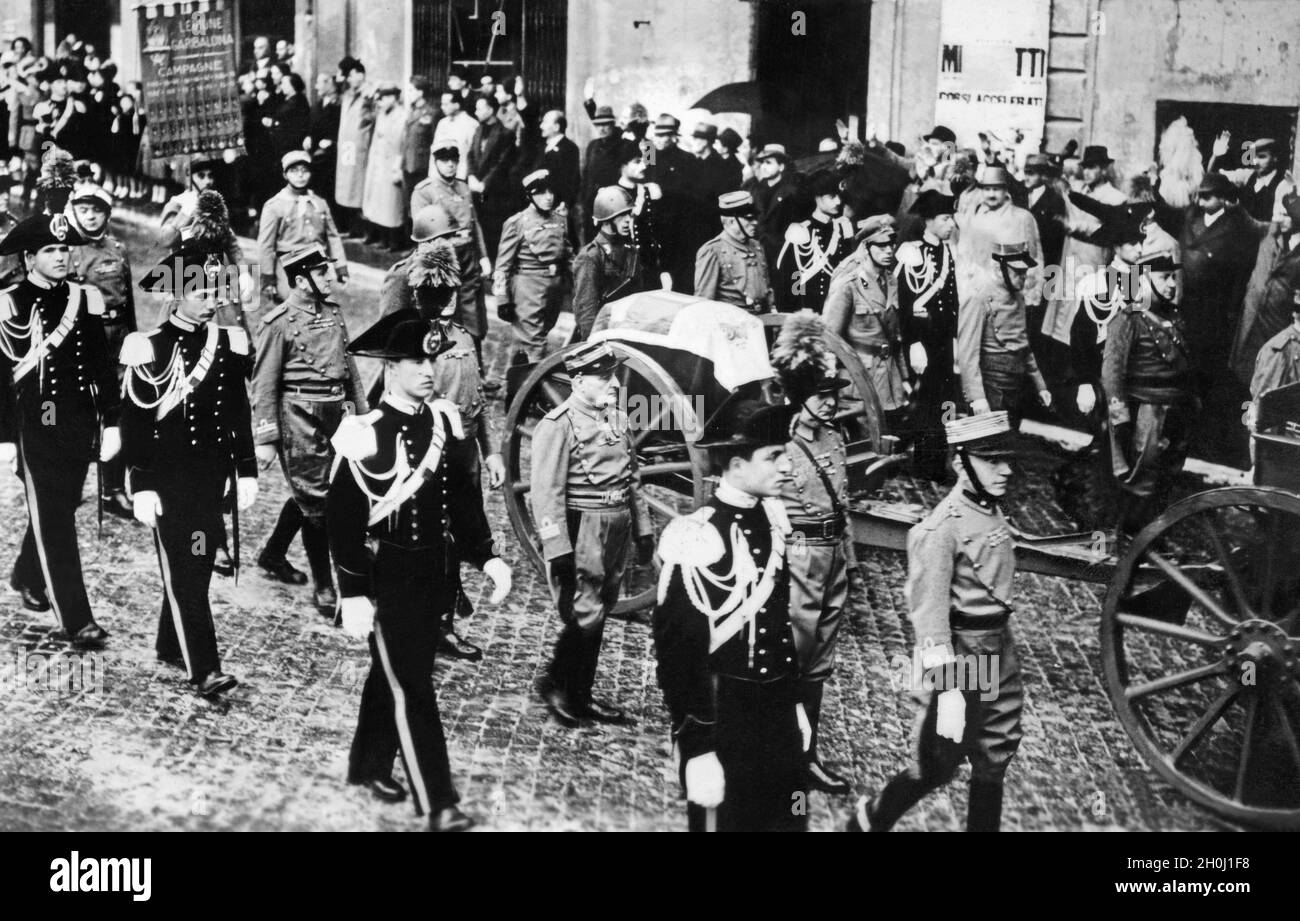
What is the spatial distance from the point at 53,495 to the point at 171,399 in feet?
2.10

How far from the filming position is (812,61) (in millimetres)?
5922

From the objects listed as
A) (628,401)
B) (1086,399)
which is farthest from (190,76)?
(1086,399)

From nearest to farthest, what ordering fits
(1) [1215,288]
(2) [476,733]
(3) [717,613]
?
(3) [717,613] < (2) [476,733] < (1) [1215,288]

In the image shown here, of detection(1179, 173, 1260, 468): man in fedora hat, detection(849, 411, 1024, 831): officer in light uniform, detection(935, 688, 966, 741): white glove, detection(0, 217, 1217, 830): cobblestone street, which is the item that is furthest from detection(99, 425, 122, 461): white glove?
detection(1179, 173, 1260, 468): man in fedora hat

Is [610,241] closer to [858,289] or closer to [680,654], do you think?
[858,289]

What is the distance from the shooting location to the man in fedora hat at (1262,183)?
5.71 meters

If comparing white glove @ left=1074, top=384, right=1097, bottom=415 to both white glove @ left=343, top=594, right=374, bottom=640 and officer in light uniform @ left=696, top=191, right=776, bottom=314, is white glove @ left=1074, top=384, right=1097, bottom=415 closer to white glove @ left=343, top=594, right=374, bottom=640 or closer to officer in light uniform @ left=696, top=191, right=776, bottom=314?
officer in light uniform @ left=696, top=191, right=776, bottom=314

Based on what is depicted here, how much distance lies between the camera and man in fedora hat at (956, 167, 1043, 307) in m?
6.01

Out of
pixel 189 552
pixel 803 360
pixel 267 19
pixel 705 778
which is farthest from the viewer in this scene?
pixel 267 19

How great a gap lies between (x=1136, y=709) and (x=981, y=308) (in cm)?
150

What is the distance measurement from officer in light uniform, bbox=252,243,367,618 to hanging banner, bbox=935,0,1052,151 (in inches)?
85.8

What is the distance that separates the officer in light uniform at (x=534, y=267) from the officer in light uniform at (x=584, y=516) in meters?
0.69
